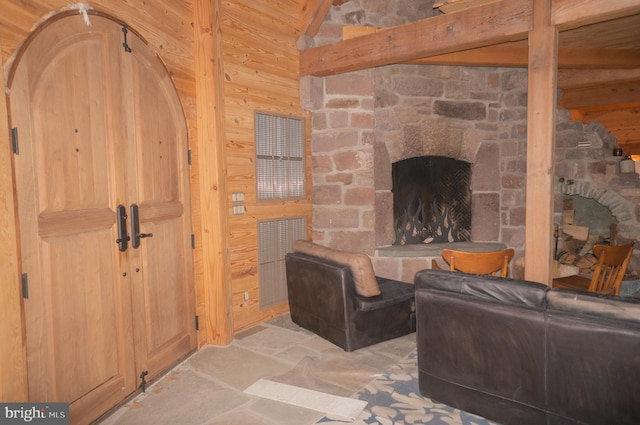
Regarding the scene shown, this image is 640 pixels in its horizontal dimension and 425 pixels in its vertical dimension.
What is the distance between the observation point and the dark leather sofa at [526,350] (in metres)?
1.81

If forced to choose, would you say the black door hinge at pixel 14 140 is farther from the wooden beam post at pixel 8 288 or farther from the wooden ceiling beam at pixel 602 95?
the wooden ceiling beam at pixel 602 95

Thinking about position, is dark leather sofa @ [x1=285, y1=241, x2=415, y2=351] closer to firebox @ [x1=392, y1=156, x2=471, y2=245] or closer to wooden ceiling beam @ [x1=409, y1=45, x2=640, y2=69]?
firebox @ [x1=392, y1=156, x2=471, y2=245]

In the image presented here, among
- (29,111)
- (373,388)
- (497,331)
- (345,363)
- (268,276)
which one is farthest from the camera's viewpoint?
(268,276)

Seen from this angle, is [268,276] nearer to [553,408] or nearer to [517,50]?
[553,408]

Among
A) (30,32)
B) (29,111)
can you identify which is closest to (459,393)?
(29,111)

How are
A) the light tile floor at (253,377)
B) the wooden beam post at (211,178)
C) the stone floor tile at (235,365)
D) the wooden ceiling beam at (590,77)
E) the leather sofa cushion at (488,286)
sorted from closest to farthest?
1. the leather sofa cushion at (488,286)
2. the light tile floor at (253,377)
3. the stone floor tile at (235,365)
4. the wooden beam post at (211,178)
5. the wooden ceiling beam at (590,77)

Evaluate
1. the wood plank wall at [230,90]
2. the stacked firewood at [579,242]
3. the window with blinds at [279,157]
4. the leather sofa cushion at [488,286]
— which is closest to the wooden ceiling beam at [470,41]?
the wood plank wall at [230,90]

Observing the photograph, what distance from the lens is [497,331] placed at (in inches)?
84.1

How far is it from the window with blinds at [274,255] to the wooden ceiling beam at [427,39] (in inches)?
68.0

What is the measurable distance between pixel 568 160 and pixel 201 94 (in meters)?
4.91

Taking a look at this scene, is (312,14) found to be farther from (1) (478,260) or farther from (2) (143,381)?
(2) (143,381)

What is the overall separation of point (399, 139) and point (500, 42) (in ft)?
5.08

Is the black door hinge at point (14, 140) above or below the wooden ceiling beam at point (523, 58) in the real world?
below

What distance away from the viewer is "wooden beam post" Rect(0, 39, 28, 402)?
1810mm
